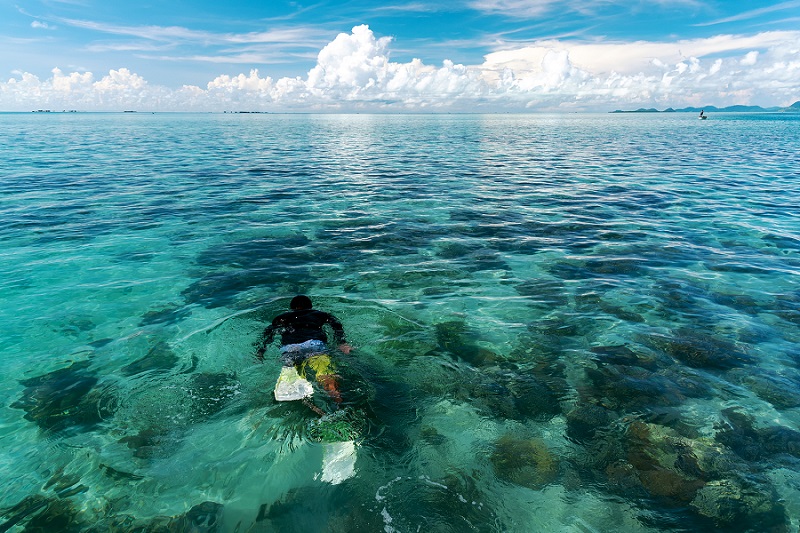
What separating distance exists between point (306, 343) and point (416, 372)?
274 cm

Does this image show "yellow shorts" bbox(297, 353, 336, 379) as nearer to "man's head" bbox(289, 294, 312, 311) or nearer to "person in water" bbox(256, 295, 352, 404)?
"person in water" bbox(256, 295, 352, 404)

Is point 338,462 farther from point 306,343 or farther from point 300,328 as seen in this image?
point 300,328

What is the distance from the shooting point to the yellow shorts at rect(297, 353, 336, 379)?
8992mm

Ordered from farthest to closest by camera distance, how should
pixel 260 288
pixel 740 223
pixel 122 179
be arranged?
pixel 122 179 → pixel 740 223 → pixel 260 288

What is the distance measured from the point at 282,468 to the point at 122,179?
35.7m

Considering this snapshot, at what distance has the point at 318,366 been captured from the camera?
909cm

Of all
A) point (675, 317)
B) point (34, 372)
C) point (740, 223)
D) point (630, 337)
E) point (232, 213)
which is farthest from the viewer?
point (232, 213)

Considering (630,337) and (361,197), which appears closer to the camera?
(630,337)

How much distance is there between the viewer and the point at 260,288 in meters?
14.1

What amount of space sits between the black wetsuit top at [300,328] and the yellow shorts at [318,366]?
1.75 feet

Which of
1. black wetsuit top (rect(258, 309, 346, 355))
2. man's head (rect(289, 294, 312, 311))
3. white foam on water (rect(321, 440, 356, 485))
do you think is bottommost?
white foam on water (rect(321, 440, 356, 485))

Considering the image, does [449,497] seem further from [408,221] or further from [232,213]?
[232,213]

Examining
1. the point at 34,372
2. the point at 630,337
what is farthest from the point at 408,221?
the point at 34,372

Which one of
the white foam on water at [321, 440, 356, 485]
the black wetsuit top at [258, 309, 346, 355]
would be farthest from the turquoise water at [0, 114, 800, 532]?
the black wetsuit top at [258, 309, 346, 355]
